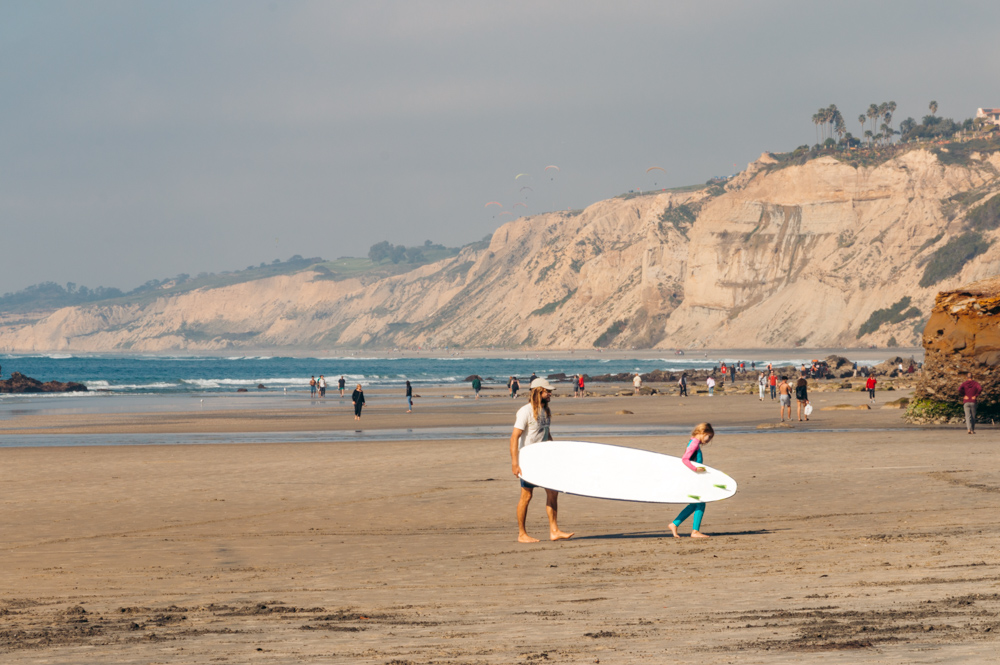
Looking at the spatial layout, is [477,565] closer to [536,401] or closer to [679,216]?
[536,401]

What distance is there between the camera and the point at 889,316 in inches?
3981

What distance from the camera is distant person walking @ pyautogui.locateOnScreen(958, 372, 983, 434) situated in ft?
69.0

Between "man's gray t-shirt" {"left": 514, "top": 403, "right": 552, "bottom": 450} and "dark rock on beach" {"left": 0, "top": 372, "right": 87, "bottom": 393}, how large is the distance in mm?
57858

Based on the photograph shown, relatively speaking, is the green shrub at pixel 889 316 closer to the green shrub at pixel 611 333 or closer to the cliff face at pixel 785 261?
the cliff face at pixel 785 261

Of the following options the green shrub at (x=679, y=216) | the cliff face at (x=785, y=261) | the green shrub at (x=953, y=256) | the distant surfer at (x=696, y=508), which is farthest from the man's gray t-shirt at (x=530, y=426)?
the green shrub at (x=679, y=216)

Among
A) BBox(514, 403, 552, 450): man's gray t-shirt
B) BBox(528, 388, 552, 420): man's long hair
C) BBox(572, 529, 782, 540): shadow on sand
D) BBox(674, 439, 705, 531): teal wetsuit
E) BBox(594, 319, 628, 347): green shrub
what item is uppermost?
BBox(594, 319, 628, 347): green shrub

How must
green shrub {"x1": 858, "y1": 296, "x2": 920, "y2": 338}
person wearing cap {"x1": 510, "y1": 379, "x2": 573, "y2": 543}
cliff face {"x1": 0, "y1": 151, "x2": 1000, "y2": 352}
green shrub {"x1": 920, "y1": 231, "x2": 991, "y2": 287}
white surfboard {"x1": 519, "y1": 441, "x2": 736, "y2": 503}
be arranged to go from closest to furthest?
person wearing cap {"x1": 510, "y1": 379, "x2": 573, "y2": 543}
white surfboard {"x1": 519, "y1": 441, "x2": 736, "y2": 503}
green shrub {"x1": 920, "y1": 231, "x2": 991, "y2": 287}
green shrub {"x1": 858, "y1": 296, "x2": 920, "y2": 338}
cliff face {"x1": 0, "y1": 151, "x2": 1000, "y2": 352}

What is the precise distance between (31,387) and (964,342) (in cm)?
5596

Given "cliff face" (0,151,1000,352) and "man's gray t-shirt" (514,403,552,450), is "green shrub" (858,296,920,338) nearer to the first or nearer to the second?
"cliff face" (0,151,1000,352)

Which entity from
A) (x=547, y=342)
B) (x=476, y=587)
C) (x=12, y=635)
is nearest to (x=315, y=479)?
(x=476, y=587)

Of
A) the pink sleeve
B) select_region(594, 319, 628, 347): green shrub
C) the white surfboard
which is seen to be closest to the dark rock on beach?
the white surfboard

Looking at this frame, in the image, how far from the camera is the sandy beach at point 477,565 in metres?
5.63

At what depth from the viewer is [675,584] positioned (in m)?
7.48

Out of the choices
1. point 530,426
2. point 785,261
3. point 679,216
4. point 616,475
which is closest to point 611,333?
point 679,216
